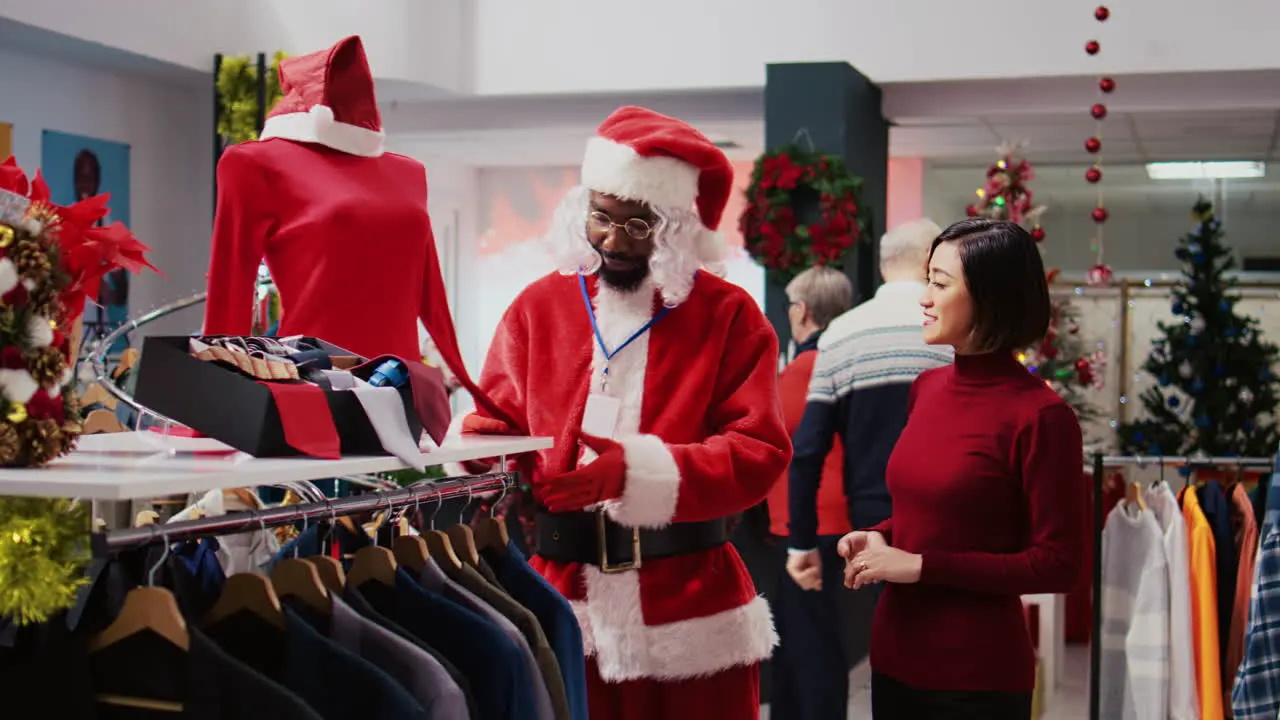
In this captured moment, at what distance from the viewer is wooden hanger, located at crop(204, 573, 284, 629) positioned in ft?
5.04

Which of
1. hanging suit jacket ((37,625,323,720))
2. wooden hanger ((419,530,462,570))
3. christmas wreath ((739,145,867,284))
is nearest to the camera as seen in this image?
hanging suit jacket ((37,625,323,720))

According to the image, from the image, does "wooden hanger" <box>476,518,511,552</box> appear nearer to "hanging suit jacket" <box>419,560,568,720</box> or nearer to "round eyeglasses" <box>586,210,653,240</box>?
"hanging suit jacket" <box>419,560,568,720</box>

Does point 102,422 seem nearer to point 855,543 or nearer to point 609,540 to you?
point 609,540

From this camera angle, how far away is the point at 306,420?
1.56 m

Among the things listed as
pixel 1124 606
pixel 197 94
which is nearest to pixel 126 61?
pixel 197 94

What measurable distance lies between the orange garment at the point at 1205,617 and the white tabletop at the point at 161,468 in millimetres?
2795

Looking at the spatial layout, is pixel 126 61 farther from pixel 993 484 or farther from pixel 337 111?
pixel 993 484

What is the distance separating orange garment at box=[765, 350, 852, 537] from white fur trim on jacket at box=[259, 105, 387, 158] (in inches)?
67.6

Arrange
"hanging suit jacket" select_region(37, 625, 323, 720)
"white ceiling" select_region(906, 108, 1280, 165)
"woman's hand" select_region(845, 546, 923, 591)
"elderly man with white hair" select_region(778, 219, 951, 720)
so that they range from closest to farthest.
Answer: "hanging suit jacket" select_region(37, 625, 323, 720) → "woman's hand" select_region(845, 546, 923, 591) → "elderly man with white hair" select_region(778, 219, 951, 720) → "white ceiling" select_region(906, 108, 1280, 165)

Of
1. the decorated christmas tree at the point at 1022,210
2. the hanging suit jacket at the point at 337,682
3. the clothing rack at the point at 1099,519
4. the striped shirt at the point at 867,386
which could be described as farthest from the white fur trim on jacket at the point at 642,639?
the decorated christmas tree at the point at 1022,210

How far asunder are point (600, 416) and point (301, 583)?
89 cm

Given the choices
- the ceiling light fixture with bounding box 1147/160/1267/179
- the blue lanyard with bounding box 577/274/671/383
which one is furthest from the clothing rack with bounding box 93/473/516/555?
the ceiling light fixture with bounding box 1147/160/1267/179

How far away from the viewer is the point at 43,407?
1442 mm

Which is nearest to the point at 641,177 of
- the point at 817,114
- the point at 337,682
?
the point at 337,682
